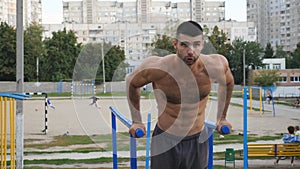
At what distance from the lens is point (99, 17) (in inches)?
190

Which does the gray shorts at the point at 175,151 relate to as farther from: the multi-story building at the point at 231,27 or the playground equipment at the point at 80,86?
the multi-story building at the point at 231,27

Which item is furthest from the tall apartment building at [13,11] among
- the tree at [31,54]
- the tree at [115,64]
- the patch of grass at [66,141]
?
the tree at [115,64]

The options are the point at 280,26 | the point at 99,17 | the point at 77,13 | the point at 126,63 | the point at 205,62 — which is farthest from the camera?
the point at 280,26

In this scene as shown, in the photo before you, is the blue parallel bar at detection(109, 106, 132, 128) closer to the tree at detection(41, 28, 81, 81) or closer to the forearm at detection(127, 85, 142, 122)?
the forearm at detection(127, 85, 142, 122)

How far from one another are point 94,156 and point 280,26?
108 metres

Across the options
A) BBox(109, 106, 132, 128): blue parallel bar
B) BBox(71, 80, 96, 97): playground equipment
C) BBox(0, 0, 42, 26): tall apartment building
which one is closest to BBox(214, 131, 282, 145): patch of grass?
BBox(71, 80, 96, 97): playground equipment

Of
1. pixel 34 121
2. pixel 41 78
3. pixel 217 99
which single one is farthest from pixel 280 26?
pixel 217 99

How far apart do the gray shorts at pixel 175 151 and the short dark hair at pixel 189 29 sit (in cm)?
85

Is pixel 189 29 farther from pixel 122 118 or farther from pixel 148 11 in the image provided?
pixel 122 118

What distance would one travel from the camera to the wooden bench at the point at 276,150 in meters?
10.7

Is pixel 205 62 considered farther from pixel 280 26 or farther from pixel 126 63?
pixel 280 26

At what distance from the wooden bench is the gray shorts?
7.07 metres

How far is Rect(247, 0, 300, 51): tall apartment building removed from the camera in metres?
110

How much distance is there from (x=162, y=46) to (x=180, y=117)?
0.61 meters
